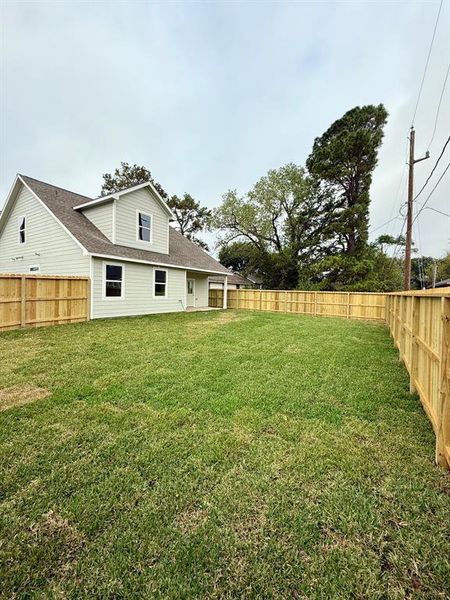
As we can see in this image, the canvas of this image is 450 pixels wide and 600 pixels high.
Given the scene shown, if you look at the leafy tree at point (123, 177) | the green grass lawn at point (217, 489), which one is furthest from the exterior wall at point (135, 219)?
the leafy tree at point (123, 177)

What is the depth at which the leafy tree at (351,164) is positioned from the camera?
60.1ft

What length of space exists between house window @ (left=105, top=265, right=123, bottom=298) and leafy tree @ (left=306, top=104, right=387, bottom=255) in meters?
15.5

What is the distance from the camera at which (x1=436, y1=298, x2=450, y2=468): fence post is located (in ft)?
7.60

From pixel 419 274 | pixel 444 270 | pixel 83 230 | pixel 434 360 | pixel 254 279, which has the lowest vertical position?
pixel 434 360

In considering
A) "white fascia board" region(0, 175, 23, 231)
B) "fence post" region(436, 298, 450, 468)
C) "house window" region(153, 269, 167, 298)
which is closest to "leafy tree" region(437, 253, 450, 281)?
"house window" region(153, 269, 167, 298)

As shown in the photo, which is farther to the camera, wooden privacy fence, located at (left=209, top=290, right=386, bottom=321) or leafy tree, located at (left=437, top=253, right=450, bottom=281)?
leafy tree, located at (left=437, top=253, right=450, bottom=281)

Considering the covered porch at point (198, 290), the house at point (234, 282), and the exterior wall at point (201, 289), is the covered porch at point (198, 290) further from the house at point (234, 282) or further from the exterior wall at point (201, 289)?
the house at point (234, 282)

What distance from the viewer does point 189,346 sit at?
6.40 metres

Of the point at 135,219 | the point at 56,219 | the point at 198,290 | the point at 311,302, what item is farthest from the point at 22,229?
the point at 311,302

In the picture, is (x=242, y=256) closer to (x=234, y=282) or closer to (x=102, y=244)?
(x=234, y=282)

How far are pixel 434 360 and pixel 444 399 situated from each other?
627 mm

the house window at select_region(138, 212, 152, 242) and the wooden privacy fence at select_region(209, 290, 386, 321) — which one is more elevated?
the house window at select_region(138, 212, 152, 242)

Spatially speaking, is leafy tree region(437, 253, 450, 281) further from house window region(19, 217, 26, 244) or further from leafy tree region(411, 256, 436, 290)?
house window region(19, 217, 26, 244)

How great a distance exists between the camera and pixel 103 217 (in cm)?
1175
